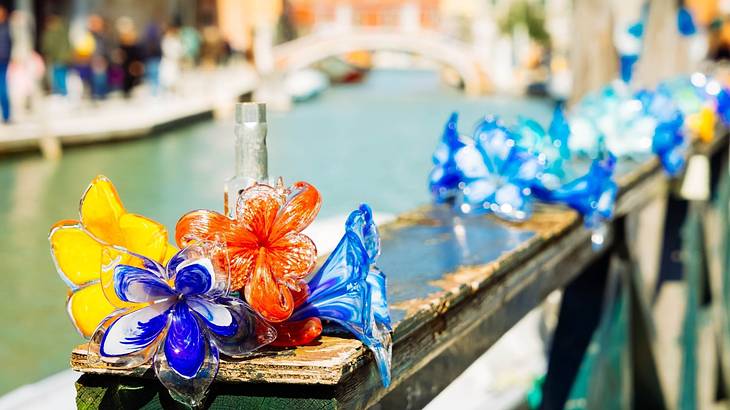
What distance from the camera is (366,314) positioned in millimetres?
598

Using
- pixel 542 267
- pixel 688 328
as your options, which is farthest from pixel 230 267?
pixel 688 328

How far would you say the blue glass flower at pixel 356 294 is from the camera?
0.60 meters

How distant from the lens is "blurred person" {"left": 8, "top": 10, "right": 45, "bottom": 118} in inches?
324

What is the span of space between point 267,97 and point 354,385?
1549cm

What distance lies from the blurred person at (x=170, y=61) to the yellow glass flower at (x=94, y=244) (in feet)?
37.6

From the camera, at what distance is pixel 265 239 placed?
592mm

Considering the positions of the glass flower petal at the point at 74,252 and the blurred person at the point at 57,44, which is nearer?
the glass flower petal at the point at 74,252

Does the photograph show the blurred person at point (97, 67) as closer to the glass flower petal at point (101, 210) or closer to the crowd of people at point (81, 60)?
the crowd of people at point (81, 60)

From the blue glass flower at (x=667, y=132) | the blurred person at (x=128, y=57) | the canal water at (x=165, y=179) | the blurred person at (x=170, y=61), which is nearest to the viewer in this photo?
the blue glass flower at (x=667, y=132)

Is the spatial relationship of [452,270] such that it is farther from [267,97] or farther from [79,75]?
[267,97]

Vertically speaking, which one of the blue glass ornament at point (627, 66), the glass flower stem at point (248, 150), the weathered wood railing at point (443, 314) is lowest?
the weathered wood railing at point (443, 314)

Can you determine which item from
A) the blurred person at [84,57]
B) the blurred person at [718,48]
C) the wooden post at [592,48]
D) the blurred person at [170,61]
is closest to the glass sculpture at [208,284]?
the wooden post at [592,48]

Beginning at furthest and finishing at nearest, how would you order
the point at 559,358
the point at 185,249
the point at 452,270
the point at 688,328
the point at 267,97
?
the point at 267,97
the point at 688,328
the point at 559,358
the point at 452,270
the point at 185,249

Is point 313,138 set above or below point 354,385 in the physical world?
below
